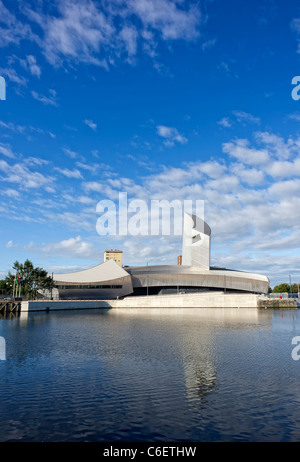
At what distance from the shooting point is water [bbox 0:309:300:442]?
10.1 m

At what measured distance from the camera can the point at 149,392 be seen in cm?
1367

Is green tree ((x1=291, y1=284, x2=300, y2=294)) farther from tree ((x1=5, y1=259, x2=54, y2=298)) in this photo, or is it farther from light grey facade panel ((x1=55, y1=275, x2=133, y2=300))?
tree ((x1=5, y1=259, x2=54, y2=298))

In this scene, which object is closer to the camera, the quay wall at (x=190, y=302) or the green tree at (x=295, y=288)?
the quay wall at (x=190, y=302)

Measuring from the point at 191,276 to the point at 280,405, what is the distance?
89.2 metres

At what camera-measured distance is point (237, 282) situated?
103438 mm

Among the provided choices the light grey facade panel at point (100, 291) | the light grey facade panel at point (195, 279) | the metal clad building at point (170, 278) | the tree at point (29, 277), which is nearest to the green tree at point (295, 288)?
the metal clad building at point (170, 278)

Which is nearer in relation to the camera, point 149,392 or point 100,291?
point 149,392

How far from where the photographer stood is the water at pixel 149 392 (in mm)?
10141

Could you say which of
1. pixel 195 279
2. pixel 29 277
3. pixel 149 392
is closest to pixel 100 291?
pixel 29 277

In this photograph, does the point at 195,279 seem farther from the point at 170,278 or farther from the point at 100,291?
the point at 100,291

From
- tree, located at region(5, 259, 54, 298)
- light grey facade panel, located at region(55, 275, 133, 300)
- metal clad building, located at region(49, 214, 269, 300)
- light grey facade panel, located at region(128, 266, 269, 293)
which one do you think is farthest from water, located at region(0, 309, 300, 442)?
light grey facade panel, located at region(128, 266, 269, 293)

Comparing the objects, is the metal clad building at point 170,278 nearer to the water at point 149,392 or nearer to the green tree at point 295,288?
the green tree at point 295,288
